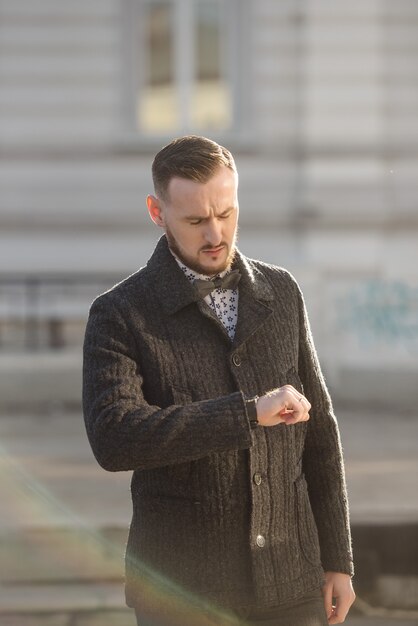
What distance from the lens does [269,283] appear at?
2719 millimetres

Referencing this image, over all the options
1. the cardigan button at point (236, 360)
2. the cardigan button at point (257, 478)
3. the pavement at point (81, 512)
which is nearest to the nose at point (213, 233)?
the cardigan button at point (236, 360)

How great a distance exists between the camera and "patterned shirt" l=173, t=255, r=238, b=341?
8.67 ft

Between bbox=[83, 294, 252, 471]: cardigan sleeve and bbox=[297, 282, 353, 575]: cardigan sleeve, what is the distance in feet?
1.06

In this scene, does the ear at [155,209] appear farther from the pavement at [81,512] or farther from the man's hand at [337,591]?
the pavement at [81,512]

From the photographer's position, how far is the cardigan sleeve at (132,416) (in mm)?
2445

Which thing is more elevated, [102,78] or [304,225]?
[102,78]

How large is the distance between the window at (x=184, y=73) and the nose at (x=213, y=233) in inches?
481

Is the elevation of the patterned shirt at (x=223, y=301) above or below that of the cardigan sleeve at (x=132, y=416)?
above

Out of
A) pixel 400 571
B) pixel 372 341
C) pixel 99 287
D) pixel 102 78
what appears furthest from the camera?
pixel 102 78

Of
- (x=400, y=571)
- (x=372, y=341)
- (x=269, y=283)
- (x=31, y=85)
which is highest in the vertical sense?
(x=269, y=283)

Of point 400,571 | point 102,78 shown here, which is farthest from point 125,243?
point 400,571

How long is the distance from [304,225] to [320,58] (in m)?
1.72

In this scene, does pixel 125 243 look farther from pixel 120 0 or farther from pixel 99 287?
pixel 120 0

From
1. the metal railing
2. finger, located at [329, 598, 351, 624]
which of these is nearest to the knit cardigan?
finger, located at [329, 598, 351, 624]
